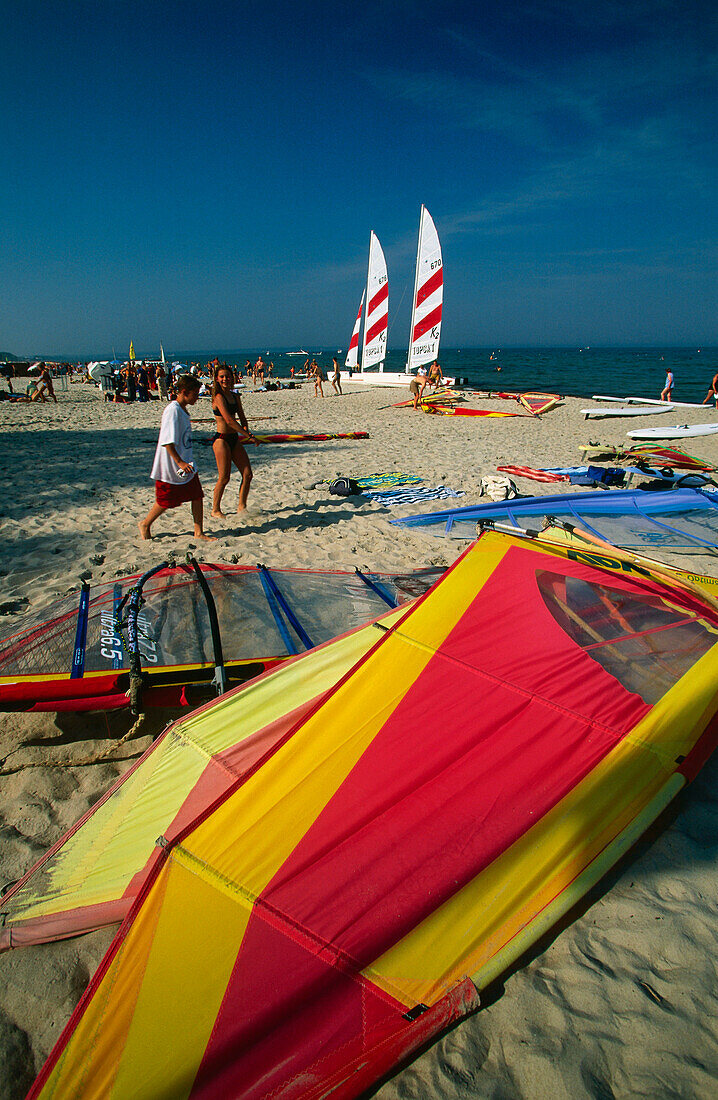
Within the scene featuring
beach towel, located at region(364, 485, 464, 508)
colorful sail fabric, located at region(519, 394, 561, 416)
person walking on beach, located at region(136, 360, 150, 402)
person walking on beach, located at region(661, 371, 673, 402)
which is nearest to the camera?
beach towel, located at region(364, 485, 464, 508)

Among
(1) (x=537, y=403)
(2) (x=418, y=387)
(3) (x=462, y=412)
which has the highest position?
(2) (x=418, y=387)

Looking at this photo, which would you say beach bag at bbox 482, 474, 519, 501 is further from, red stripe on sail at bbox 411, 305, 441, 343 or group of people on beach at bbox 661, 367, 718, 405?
red stripe on sail at bbox 411, 305, 441, 343

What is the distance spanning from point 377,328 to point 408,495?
22343 mm

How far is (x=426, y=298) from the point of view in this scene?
2178cm

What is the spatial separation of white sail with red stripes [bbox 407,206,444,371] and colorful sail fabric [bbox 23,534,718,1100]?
2191 cm

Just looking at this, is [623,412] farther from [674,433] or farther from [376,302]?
[376,302]

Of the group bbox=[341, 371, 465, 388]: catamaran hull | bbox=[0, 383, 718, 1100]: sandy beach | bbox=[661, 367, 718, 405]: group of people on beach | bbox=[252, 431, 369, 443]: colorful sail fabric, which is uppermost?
bbox=[341, 371, 465, 388]: catamaran hull

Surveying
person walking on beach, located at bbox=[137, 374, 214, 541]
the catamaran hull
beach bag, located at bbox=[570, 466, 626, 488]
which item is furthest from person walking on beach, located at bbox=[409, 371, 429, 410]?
person walking on beach, located at bbox=[137, 374, 214, 541]

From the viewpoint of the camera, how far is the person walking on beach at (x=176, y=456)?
→ 4.61 m

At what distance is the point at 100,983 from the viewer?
55.6 inches

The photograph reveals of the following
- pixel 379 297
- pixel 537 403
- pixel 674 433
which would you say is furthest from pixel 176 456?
pixel 379 297

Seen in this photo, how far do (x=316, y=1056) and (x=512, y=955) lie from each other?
0.58 meters

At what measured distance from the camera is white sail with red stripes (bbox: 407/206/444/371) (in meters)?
20.7

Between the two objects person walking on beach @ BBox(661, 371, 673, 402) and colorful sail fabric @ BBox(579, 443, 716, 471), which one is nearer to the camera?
colorful sail fabric @ BBox(579, 443, 716, 471)
